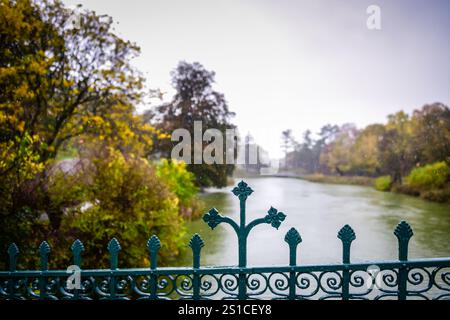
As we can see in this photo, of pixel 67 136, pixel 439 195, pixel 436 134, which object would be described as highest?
pixel 436 134

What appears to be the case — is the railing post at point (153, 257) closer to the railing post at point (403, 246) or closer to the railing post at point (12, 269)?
the railing post at point (12, 269)

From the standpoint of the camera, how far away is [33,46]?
295 inches

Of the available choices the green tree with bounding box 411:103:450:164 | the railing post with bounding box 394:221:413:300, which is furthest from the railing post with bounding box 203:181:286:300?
the green tree with bounding box 411:103:450:164

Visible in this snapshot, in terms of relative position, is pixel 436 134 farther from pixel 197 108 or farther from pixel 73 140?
pixel 73 140

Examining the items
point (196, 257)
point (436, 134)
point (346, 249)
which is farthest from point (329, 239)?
point (436, 134)

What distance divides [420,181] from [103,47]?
21833 millimetres

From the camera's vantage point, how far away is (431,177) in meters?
19.1

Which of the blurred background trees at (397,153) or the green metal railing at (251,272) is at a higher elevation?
the blurred background trees at (397,153)

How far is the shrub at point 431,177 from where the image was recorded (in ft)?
55.9

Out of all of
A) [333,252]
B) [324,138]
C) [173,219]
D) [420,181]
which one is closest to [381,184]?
[420,181]

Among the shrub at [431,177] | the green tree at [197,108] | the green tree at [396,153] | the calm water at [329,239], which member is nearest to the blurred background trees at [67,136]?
the calm water at [329,239]

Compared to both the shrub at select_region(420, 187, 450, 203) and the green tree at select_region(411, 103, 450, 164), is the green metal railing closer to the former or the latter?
the green tree at select_region(411, 103, 450, 164)
